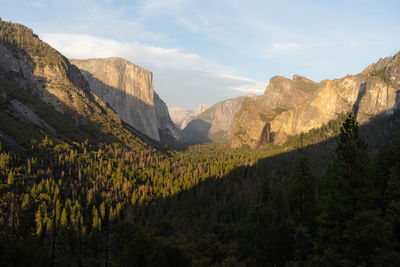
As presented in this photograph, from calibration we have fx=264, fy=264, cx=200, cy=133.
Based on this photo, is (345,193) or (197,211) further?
(197,211)

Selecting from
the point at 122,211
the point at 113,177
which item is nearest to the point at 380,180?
the point at 122,211

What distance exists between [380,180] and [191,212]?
8077 centimetres

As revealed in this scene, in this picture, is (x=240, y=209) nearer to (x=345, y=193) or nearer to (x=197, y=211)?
(x=197, y=211)

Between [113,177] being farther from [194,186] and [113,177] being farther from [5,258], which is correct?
[5,258]

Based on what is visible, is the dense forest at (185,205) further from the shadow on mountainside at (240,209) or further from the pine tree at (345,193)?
the shadow on mountainside at (240,209)

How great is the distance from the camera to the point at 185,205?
371ft

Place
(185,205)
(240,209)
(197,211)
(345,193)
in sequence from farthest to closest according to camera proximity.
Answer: (185,205) → (197,211) → (240,209) → (345,193)

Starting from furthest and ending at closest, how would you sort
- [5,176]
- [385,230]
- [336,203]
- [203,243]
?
[5,176], [203,243], [336,203], [385,230]

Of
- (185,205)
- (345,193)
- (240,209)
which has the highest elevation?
(345,193)

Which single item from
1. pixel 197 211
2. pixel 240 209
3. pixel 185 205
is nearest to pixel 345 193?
pixel 240 209

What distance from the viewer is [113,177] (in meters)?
134

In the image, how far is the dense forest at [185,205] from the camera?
2885cm

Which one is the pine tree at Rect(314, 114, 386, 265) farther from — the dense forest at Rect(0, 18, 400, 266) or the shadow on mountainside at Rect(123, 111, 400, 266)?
the shadow on mountainside at Rect(123, 111, 400, 266)

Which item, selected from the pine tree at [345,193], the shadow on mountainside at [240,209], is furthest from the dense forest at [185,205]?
the shadow on mountainside at [240,209]
